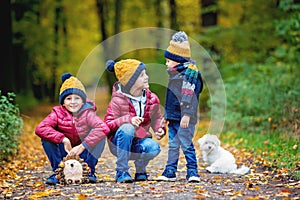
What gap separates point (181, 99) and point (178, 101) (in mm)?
94

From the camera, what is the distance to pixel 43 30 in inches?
725

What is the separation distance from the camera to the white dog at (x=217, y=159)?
251 inches

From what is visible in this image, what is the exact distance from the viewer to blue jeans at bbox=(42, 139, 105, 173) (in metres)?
5.58

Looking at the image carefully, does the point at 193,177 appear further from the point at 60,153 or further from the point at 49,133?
the point at 49,133

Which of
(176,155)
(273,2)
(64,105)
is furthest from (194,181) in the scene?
(273,2)

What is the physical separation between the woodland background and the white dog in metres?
0.63

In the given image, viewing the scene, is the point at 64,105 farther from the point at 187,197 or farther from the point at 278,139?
the point at 278,139

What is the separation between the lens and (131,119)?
5520 millimetres

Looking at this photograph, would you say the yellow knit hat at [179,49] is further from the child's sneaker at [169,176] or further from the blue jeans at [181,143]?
the child's sneaker at [169,176]

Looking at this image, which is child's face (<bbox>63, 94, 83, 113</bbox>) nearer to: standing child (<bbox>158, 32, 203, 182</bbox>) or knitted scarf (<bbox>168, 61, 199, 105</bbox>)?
standing child (<bbox>158, 32, 203, 182</bbox>)

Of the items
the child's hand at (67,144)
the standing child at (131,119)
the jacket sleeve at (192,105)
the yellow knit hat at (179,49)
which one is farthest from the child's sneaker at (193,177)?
the child's hand at (67,144)

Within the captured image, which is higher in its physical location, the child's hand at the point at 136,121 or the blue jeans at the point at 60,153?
the child's hand at the point at 136,121

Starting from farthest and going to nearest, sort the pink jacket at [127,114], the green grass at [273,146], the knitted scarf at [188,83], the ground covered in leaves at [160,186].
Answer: the green grass at [273,146] < the pink jacket at [127,114] < the knitted scarf at [188,83] < the ground covered in leaves at [160,186]

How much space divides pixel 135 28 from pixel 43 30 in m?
7.90
